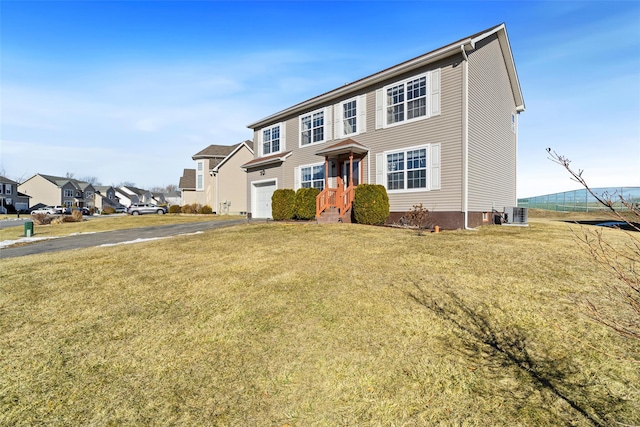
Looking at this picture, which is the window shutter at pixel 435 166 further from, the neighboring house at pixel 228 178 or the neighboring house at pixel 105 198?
the neighboring house at pixel 105 198

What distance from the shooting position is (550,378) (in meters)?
2.90

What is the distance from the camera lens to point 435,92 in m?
11.9

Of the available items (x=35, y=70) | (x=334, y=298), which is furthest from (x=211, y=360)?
(x=35, y=70)

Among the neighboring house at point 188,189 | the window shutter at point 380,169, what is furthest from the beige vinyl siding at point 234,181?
the window shutter at point 380,169

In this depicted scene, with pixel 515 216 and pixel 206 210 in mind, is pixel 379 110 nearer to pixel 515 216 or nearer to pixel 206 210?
pixel 515 216

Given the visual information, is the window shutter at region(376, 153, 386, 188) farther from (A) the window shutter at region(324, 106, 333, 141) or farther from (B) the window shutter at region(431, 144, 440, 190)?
(A) the window shutter at region(324, 106, 333, 141)

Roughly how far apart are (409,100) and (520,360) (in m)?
11.7

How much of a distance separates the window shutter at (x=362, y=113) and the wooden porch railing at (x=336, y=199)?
2915mm

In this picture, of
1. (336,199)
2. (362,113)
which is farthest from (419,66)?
(336,199)

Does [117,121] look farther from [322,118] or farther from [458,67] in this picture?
[458,67]

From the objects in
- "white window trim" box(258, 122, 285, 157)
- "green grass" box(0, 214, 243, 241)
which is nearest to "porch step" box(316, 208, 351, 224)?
"white window trim" box(258, 122, 285, 157)

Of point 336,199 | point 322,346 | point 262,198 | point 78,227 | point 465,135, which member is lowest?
point 322,346

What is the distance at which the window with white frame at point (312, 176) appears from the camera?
54.2 ft

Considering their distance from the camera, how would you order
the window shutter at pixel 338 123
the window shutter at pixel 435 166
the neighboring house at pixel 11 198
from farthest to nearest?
1. the neighboring house at pixel 11 198
2. the window shutter at pixel 338 123
3. the window shutter at pixel 435 166
